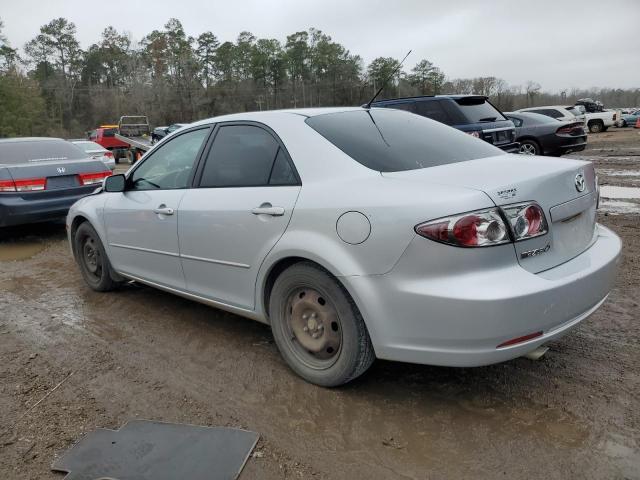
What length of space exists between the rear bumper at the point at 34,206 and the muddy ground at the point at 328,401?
131 inches

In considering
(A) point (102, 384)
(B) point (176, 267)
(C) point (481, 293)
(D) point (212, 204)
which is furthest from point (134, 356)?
(C) point (481, 293)

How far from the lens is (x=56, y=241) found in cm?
782

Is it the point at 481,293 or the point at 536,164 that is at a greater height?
the point at 536,164

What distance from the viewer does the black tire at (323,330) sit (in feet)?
8.87

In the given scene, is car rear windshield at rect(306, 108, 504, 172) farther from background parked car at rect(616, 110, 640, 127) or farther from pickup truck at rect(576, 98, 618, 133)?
background parked car at rect(616, 110, 640, 127)

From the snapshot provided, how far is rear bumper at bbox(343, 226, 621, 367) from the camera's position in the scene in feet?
7.54

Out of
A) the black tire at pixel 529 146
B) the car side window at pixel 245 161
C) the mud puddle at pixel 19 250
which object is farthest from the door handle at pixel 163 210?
the black tire at pixel 529 146

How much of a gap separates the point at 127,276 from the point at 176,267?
968 millimetres

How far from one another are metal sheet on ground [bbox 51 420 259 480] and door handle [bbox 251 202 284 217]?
1.20 metres

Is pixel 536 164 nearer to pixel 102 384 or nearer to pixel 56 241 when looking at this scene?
pixel 102 384

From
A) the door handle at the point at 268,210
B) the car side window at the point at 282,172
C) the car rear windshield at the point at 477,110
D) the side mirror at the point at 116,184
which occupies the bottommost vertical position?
the door handle at the point at 268,210

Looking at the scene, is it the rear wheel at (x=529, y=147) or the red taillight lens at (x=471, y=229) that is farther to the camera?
the rear wheel at (x=529, y=147)

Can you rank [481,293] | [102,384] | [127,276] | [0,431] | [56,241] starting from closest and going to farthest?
[481,293] → [0,431] → [102,384] → [127,276] → [56,241]

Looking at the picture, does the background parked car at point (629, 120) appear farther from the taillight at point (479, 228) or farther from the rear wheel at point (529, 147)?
the taillight at point (479, 228)
